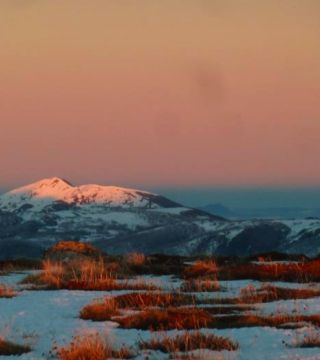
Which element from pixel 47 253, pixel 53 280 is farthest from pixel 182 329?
pixel 47 253

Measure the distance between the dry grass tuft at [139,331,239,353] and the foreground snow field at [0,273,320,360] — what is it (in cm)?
22

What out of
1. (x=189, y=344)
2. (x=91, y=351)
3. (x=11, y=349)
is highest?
(x=91, y=351)

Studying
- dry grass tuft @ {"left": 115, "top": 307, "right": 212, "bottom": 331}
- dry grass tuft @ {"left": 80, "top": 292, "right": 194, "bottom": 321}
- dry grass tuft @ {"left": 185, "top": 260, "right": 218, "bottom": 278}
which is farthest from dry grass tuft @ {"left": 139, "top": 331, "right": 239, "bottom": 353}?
dry grass tuft @ {"left": 185, "top": 260, "right": 218, "bottom": 278}

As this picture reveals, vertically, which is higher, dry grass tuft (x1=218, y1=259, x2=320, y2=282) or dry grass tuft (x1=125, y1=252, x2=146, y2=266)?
dry grass tuft (x1=218, y1=259, x2=320, y2=282)

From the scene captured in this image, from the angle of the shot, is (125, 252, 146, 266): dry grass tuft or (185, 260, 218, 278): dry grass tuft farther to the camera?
(125, 252, 146, 266): dry grass tuft

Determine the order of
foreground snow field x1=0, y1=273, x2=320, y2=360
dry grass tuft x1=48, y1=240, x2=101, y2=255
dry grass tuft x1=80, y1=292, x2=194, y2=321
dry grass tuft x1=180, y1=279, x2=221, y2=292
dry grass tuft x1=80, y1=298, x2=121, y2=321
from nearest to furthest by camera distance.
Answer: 1. foreground snow field x1=0, y1=273, x2=320, y2=360
2. dry grass tuft x1=80, y1=298, x2=121, y2=321
3. dry grass tuft x1=80, y1=292, x2=194, y2=321
4. dry grass tuft x1=180, y1=279, x2=221, y2=292
5. dry grass tuft x1=48, y1=240, x2=101, y2=255

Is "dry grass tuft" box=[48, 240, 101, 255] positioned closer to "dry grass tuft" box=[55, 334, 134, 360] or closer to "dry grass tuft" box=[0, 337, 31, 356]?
"dry grass tuft" box=[0, 337, 31, 356]

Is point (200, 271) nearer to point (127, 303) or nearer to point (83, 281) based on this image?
point (83, 281)

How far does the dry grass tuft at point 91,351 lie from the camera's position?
527 inches

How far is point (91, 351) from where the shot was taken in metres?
13.5

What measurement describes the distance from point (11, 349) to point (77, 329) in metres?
2.30

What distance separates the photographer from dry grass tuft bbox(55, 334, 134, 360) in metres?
13.4

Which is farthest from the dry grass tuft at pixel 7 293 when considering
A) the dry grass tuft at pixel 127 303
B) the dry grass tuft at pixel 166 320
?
the dry grass tuft at pixel 166 320

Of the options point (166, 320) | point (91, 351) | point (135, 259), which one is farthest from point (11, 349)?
point (135, 259)
